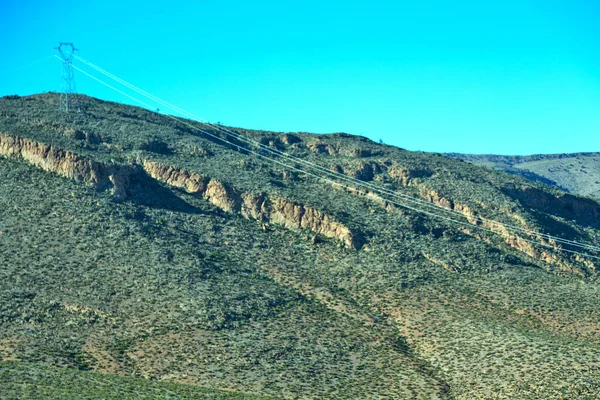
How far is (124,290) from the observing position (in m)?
73.1

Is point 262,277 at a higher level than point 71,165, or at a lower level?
Answer: lower

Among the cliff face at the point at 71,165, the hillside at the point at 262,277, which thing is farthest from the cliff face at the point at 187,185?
the hillside at the point at 262,277

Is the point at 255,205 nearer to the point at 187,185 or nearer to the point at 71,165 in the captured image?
the point at 187,185

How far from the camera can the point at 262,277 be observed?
81.1m

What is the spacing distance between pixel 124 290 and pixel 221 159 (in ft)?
123

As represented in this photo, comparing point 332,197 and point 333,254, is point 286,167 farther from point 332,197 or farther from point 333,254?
point 333,254

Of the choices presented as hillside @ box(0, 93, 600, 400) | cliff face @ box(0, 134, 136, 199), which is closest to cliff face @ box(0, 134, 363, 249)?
cliff face @ box(0, 134, 136, 199)

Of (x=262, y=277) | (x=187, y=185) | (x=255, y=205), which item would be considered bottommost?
(x=262, y=277)

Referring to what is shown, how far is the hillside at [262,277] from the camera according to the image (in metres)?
60.6

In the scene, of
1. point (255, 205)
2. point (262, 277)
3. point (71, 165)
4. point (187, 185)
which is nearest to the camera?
point (262, 277)

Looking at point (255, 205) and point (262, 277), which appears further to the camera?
point (255, 205)

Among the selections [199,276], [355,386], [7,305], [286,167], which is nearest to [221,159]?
[286,167]

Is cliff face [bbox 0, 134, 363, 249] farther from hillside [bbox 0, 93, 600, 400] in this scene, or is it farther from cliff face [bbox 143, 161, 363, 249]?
hillside [bbox 0, 93, 600, 400]

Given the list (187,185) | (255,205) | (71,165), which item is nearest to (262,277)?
(255,205)
